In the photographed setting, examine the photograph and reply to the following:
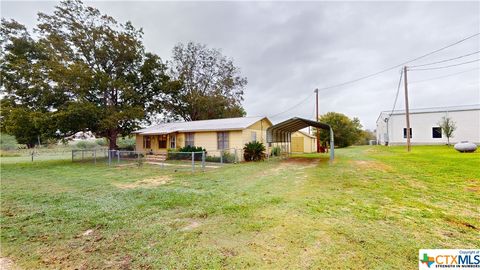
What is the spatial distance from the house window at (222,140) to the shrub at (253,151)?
5.72 feet

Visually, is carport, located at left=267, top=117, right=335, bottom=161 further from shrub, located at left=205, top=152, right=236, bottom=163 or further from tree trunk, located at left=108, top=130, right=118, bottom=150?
tree trunk, located at left=108, top=130, right=118, bottom=150

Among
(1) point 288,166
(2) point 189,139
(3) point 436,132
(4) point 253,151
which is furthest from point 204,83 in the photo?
(3) point 436,132

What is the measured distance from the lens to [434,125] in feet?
79.6

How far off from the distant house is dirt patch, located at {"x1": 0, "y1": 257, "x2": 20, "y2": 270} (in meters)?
11.4

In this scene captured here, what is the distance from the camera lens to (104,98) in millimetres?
18141

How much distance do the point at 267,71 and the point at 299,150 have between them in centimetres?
1035

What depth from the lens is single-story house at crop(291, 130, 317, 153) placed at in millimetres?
25500

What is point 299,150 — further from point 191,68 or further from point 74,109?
point 74,109

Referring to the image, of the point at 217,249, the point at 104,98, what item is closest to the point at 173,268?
the point at 217,249

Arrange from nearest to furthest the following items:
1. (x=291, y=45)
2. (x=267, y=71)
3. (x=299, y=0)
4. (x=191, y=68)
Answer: (x=299, y=0), (x=291, y=45), (x=267, y=71), (x=191, y=68)

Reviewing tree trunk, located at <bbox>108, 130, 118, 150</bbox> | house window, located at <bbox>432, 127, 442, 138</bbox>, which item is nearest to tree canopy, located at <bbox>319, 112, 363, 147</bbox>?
house window, located at <bbox>432, 127, 442, 138</bbox>

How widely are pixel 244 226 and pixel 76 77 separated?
17349mm

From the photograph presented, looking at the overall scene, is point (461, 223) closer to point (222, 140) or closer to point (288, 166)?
point (288, 166)

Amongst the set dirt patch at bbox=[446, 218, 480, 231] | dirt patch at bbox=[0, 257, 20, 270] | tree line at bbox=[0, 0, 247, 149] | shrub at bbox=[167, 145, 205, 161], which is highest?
tree line at bbox=[0, 0, 247, 149]
